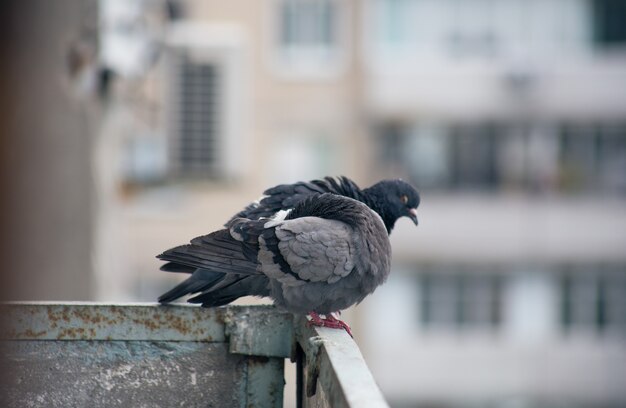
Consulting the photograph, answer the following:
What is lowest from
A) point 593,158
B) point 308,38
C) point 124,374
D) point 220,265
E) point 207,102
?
point 593,158

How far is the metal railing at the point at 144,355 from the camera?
174 inches

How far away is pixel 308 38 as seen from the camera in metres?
22.8

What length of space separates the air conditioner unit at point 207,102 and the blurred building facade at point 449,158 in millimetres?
42

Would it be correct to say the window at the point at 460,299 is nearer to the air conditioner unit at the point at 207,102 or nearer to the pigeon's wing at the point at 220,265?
the air conditioner unit at the point at 207,102

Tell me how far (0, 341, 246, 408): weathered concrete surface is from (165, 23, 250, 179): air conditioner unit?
56.5 ft

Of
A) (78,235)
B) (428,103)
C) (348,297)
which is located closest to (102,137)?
(78,235)

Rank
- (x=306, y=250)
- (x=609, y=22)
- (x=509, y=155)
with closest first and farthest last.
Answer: (x=306, y=250) → (x=609, y=22) → (x=509, y=155)

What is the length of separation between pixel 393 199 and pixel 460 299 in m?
17.0

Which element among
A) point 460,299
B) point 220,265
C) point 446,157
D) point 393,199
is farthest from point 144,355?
point 460,299

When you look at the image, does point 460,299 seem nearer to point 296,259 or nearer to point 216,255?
point 296,259

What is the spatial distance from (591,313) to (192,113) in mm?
8602

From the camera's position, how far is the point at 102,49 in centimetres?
1171

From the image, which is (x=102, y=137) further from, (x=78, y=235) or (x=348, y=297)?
(x=348, y=297)

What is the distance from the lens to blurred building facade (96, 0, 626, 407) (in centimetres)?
2236
